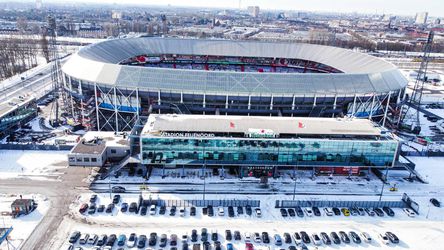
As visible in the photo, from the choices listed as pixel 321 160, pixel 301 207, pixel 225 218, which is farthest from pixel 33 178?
pixel 321 160

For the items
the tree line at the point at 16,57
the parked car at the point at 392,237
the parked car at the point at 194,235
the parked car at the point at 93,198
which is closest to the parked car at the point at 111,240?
the parked car at the point at 194,235

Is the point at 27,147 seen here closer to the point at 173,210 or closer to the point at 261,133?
the point at 173,210

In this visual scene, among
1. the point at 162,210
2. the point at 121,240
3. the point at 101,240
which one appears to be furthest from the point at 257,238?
the point at 101,240

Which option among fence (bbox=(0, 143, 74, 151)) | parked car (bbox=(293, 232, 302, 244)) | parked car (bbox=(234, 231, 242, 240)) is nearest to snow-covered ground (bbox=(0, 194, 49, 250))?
fence (bbox=(0, 143, 74, 151))

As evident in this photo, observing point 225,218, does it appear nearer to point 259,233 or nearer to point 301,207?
point 259,233

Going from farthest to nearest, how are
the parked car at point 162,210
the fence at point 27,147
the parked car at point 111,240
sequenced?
the fence at point 27,147 → the parked car at point 162,210 → the parked car at point 111,240

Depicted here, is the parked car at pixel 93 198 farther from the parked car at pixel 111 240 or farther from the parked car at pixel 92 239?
the parked car at pixel 111 240

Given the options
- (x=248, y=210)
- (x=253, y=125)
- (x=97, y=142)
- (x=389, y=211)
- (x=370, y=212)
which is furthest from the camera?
(x=253, y=125)
